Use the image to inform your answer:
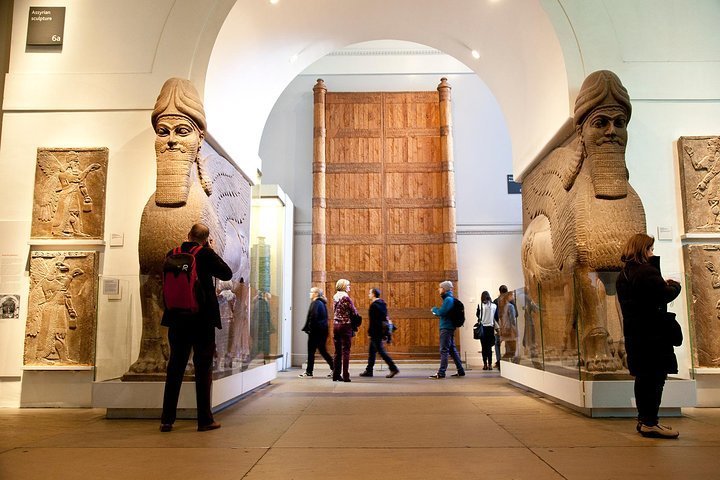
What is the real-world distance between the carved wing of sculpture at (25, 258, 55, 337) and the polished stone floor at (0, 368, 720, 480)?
0.86 metres

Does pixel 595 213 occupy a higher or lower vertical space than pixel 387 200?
lower

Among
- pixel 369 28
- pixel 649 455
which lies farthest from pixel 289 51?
pixel 649 455

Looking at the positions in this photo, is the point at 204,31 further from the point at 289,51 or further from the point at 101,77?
the point at 289,51

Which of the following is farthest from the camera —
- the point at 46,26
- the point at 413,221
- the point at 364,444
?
the point at 413,221

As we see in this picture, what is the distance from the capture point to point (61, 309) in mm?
6441

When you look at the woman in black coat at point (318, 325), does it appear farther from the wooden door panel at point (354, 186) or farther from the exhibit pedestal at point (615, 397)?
the exhibit pedestal at point (615, 397)

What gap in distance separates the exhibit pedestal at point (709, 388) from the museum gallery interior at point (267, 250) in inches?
0.8

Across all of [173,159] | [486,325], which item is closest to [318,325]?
[486,325]

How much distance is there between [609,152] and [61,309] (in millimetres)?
5715

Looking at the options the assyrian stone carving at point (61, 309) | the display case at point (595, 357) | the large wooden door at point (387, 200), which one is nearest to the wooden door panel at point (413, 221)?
the large wooden door at point (387, 200)

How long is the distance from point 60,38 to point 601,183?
5.94 meters

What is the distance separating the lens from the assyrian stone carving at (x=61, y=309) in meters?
6.38

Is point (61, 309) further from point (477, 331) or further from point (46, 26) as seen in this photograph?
point (477, 331)

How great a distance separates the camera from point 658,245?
6.49m
